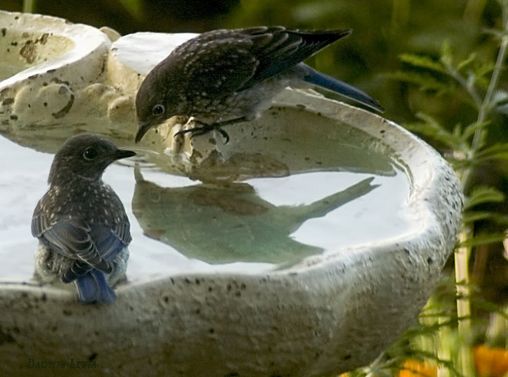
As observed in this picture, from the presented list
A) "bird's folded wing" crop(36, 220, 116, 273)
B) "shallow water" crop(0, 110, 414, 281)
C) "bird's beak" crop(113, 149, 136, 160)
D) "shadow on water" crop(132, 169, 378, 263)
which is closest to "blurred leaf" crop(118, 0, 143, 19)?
"shallow water" crop(0, 110, 414, 281)

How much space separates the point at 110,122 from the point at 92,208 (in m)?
0.87

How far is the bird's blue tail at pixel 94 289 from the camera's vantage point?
1.92 metres

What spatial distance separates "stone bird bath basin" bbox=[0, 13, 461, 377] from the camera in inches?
77.2

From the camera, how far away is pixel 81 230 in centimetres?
211

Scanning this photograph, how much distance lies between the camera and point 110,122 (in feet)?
9.93

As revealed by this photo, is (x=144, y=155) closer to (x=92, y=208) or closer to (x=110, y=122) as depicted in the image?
(x=110, y=122)

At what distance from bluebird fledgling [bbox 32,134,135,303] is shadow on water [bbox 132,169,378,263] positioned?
0.16 metres

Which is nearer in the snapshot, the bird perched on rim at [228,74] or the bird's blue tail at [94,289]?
the bird's blue tail at [94,289]

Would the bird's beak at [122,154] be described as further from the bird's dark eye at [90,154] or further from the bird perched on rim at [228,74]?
the bird perched on rim at [228,74]

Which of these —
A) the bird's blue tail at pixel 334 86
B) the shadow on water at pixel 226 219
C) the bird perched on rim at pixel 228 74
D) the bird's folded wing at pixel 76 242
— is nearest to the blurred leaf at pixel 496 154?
the bird's blue tail at pixel 334 86

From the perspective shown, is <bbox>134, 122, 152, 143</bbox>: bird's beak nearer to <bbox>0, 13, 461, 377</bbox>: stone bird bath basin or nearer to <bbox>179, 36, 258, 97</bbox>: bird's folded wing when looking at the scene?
<bbox>0, 13, 461, 377</bbox>: stone bird bath basin

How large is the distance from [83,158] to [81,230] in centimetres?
32

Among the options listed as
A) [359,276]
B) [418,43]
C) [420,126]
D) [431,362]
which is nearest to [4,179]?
[359,276]

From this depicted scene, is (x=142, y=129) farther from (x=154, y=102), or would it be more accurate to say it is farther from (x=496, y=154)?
Answer: (x=496, y=154)
